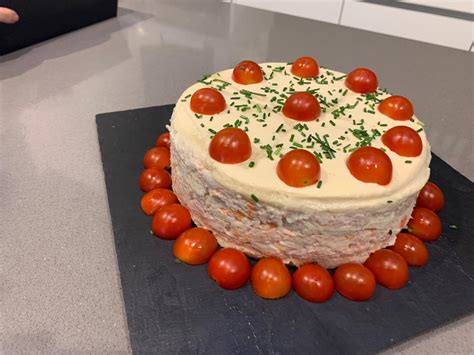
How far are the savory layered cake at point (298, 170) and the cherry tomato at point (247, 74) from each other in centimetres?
11

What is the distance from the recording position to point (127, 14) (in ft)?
14.3

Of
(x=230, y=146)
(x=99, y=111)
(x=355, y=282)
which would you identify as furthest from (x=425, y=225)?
(x=99, y=111)

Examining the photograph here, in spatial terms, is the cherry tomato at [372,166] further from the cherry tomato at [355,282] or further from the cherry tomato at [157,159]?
the cherry tomato at [157,159]

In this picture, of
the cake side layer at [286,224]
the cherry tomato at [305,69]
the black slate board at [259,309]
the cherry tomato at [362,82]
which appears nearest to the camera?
the black slate board at [259,309]

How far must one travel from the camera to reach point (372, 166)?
5.29ft

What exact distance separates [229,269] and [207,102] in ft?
2.33

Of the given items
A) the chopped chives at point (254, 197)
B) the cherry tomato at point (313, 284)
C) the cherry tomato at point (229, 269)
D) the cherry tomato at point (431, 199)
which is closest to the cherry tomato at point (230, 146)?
the chopped chives at point (254, 197)

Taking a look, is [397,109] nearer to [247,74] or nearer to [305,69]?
[305,69]

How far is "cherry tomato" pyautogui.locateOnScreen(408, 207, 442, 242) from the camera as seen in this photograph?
6.41 ft

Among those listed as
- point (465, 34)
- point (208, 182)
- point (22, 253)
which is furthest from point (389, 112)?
point (465, 34)

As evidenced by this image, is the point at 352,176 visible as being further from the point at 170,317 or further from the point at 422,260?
the point at 170,317

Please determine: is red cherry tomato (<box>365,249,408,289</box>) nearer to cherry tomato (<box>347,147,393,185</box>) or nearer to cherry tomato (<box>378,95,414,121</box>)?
cherry tomato (<box>347,147,393,185</box>)

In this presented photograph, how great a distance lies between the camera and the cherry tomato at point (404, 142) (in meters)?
1.78

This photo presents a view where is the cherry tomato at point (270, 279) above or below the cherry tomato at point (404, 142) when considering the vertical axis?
below
